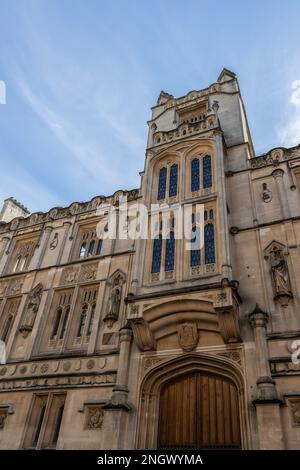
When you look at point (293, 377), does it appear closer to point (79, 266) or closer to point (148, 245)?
point (148, 245)

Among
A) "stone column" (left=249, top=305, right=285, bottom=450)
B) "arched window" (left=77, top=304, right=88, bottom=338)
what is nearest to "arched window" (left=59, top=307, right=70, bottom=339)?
"arched window" (left=77, top=304, right=88, bottom=338)

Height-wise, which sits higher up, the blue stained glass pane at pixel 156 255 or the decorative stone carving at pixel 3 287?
the decorative stone carving at pixel 3 287

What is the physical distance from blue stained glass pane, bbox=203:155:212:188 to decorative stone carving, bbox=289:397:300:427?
917cm

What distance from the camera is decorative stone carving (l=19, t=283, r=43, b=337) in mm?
15812

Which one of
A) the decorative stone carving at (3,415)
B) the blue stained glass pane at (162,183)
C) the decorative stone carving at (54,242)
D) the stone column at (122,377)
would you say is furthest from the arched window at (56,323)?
the blue stained glass pane at (162,183)

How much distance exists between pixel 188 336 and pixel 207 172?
783 cm

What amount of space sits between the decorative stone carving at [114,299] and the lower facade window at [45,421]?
10.7ft

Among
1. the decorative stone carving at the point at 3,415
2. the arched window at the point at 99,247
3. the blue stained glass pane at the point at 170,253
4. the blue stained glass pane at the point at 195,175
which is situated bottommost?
the decorative stone carving at the point at 3,415

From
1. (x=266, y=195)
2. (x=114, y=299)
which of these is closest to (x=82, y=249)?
(x=114, y=299)

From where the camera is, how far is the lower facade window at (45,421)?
12.6 m

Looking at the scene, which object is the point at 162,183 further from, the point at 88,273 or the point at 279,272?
the point at 279,272

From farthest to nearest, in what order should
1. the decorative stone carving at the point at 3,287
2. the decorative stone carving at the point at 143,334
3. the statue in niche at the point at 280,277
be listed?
the decorative stone carving at the point at 3,287 < the decorative stone carving at the point at 143,334 < the statue in niche at the point at 280,277

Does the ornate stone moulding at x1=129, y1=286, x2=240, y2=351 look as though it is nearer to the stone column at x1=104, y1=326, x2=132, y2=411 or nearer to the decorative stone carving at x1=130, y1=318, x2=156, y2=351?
the decorative stone carving at x1=130, y1=318, x2=156, y2=351

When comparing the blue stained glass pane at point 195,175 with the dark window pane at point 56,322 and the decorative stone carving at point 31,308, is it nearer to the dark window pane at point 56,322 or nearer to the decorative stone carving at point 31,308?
the dark window pane at point 56,322
